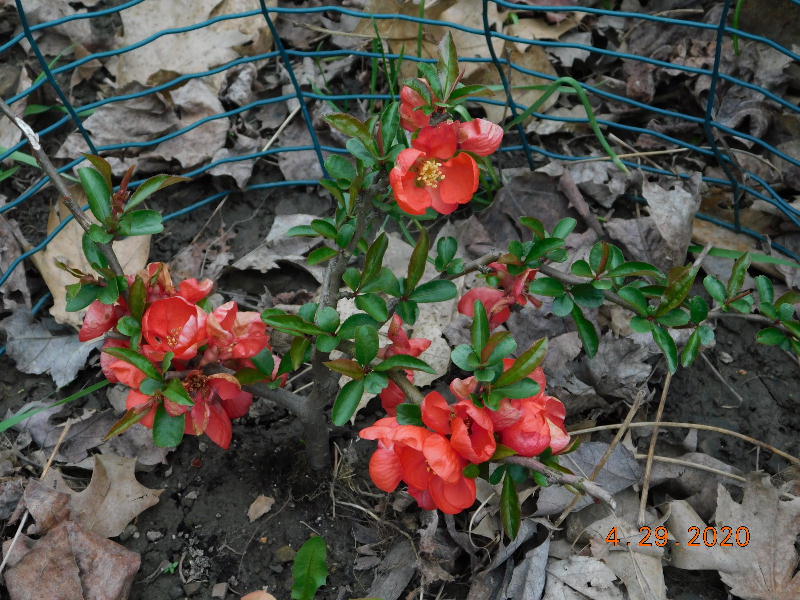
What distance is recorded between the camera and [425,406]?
4.27ft

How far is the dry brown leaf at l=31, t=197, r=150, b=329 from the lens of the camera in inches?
89.7

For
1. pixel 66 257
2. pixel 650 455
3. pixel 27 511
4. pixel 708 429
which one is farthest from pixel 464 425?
pixel 66 257

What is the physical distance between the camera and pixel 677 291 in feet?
5.26

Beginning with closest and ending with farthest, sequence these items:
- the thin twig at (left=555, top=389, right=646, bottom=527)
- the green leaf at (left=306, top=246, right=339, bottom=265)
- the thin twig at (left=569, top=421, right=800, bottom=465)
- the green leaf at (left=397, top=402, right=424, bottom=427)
→ the green leaf at (left=397, top=402, right=424, bottom=427) < the green leaf at (left=306, top=246, right=339, bottom=265) < the thin twig at (left=555, top=389, right=646, bottom=527) < the thin twig at (left=569, top=421, right=800, bottom=465)

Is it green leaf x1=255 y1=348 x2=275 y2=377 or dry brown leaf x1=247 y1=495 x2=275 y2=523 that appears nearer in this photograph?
green leaf x1=255 y1=348 x2=275 y2=377

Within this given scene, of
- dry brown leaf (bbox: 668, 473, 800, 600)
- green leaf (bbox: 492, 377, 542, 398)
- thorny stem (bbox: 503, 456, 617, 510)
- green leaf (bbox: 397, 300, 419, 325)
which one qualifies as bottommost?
dry brown leaf (bbox: 668, 473, 800, 600)

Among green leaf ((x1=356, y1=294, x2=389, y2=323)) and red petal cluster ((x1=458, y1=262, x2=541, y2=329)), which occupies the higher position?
green leaf ((x1=356, y1=294, x2=389, y2=323))

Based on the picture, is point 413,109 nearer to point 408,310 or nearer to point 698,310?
point 408,310

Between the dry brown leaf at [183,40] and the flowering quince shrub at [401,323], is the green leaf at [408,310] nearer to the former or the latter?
the flowering quince shrub at [401,323]

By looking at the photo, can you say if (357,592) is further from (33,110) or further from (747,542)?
(33,110)

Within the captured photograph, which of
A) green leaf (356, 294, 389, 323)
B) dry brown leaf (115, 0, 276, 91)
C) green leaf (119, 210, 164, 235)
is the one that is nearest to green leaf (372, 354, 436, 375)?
Answer: green leaf (356, 294, 389, 323)

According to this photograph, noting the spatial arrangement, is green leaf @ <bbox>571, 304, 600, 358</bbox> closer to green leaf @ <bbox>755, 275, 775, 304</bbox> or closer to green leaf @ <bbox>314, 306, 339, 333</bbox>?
green leaf @ <bbox>755, 275, 775, 304</bbox>

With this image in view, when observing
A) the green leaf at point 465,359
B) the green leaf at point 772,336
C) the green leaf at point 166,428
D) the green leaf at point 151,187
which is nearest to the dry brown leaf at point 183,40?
the green leaf at point 151,187

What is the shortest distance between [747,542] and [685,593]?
0.20 metres
